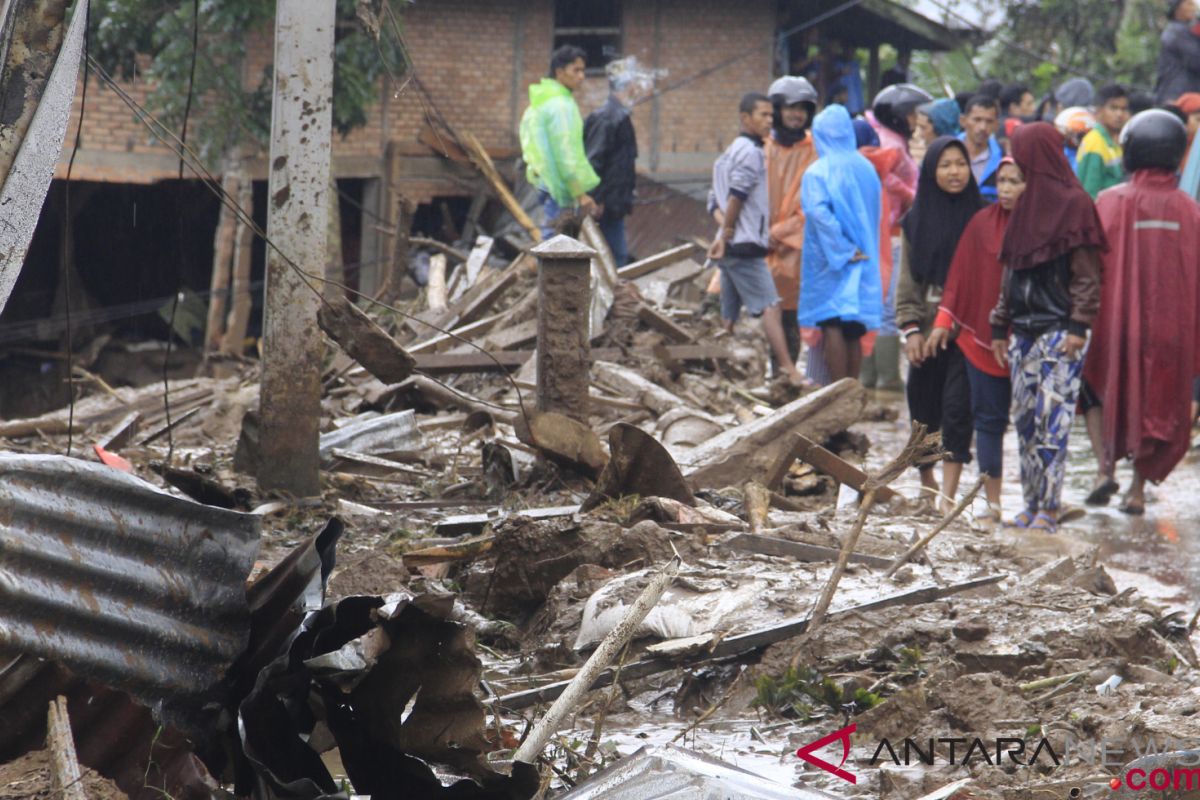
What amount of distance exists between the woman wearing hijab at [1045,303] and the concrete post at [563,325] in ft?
7.29

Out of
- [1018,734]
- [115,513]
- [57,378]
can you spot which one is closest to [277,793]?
[115,513]

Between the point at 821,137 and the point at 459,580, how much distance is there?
5227 millimetres

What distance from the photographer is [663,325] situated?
10.6 metres

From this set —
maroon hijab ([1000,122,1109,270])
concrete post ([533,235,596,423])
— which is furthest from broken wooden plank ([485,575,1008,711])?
maroon hijab ([1000,122,1109,270])

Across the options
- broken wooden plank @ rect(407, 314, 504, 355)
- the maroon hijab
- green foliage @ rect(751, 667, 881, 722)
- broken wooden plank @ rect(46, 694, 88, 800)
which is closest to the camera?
broken wooden plank @ rect(46, 694, 88, 800)

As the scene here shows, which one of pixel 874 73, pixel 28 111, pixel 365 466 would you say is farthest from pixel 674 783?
pixel 874 73

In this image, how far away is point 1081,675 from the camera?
411 cm

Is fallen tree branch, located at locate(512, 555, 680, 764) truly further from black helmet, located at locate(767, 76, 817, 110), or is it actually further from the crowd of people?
black helmet, located at locate(767, 76, 817, 110)

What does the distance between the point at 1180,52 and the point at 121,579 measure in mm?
12226

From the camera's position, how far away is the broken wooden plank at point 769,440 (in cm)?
676

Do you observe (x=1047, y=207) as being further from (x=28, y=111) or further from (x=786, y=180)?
(x=28, y=111)

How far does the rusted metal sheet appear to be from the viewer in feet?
11.8

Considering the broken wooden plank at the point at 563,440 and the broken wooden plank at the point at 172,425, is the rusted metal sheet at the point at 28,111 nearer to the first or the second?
the broken wooden plank at the point at 563,440

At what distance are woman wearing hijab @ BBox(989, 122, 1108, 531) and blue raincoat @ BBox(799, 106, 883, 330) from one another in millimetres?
2138
